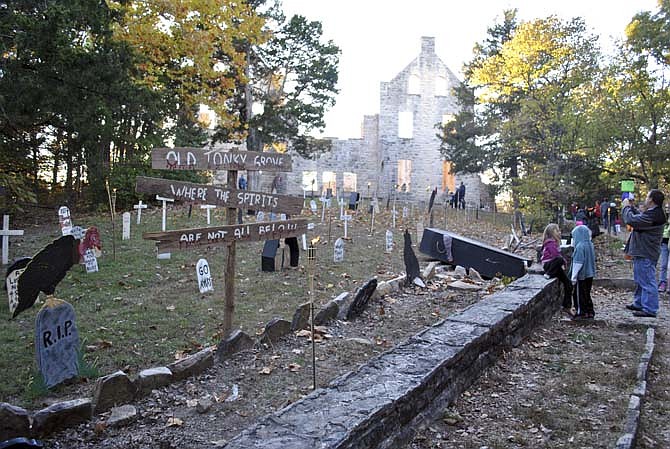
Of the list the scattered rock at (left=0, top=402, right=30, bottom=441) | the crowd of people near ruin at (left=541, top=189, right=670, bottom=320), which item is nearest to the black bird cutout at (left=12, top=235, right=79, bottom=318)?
the scattered rock at (left=0, top=402, right=30, bottom=441)

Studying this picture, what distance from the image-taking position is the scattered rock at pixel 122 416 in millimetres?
3806

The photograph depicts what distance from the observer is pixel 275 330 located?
5812 millimetres

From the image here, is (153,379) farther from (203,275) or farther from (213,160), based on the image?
(203,275)

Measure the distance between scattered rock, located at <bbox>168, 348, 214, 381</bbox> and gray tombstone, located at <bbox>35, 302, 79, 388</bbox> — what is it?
33.3 inches

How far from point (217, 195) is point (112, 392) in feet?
7.22

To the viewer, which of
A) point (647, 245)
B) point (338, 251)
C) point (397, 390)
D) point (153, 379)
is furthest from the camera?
point (338, 251)

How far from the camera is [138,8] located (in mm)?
15797

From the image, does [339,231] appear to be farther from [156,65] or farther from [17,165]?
[17,165]

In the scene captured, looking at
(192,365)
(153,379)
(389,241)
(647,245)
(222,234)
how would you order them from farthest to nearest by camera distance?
(389,241)
(647,245)
(222,234)
(192,365)
(153,379)

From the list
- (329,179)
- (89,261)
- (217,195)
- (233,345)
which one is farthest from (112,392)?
(329,179)

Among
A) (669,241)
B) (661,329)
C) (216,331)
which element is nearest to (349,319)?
(216,331)

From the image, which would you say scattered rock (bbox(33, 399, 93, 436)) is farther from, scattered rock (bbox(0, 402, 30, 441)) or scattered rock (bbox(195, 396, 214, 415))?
scattered rock (bbox(195, 396, 214, 415))

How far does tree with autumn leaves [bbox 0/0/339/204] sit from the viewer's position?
9.79 metres

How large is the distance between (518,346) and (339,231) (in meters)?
9.31
